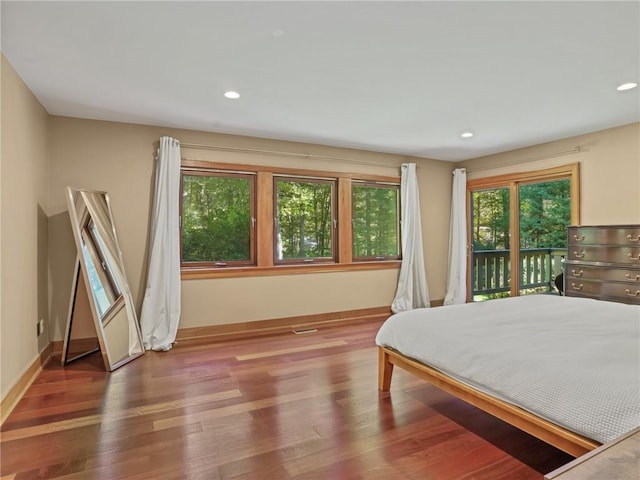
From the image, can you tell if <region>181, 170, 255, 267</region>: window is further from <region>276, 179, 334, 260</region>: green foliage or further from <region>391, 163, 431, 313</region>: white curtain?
<region>391, 163, 431, 313</region>: white curtain

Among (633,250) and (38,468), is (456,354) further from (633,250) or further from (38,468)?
(633,250)

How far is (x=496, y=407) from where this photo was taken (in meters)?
1.77

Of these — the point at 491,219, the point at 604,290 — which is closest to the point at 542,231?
the point at 491,219

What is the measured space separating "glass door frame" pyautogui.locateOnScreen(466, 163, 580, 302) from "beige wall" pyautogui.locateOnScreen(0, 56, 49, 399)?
17.8 ft

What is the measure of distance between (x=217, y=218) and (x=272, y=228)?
0.66m

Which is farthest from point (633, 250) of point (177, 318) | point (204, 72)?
point (177, 318)

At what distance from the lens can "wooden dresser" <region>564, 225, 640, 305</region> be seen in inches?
133

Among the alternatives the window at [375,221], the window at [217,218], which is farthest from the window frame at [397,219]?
the window at [217,218]

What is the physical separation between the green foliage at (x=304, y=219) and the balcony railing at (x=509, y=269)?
2.56m

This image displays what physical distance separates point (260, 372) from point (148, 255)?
1824 mm

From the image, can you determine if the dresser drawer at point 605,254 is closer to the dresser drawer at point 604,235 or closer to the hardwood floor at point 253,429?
the dresser drawer at point 604,235

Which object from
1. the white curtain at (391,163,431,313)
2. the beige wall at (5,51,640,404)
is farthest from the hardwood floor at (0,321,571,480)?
the white curtain at (391,163,431,313)

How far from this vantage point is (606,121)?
146 inches

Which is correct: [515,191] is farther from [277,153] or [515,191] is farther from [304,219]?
[277,153]
